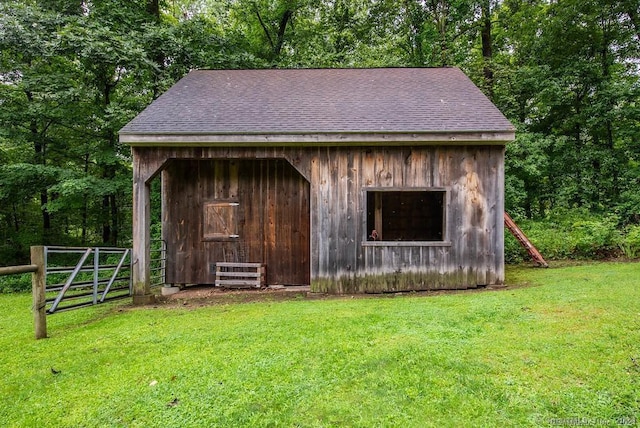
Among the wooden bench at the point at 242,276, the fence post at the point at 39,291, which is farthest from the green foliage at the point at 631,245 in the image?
the fence post at the point at 39,291

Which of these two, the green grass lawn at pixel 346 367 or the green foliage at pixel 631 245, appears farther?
the green foliage at pixel 631 245

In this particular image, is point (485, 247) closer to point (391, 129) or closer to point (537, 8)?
point (391, 129)

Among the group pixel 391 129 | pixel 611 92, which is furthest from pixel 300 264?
pixel 611 92

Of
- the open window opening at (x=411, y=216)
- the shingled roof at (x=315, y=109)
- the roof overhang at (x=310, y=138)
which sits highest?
the shingled roof at (x=315, y=109)

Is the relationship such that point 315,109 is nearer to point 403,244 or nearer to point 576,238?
point 403,244

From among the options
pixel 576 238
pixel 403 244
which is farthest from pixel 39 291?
pixel 576 238

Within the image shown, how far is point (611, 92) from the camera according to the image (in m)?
10.7

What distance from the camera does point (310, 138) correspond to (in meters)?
6.12

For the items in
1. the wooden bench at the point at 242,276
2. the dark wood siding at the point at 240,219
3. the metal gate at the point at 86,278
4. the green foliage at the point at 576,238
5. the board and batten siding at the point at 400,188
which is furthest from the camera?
the green foliage at the point at 576,238

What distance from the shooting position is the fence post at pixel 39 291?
432 cm

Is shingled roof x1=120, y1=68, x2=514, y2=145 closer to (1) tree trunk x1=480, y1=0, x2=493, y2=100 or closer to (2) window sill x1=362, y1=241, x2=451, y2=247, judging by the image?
(2) window sill x1=362, y1=241, x2=451, y2=247

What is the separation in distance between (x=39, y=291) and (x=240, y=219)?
3.77 m

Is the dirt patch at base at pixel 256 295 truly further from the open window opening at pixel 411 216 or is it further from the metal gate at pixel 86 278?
the open window opening at pixel 411 216

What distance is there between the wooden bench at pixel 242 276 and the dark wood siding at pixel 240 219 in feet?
0.74
